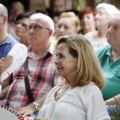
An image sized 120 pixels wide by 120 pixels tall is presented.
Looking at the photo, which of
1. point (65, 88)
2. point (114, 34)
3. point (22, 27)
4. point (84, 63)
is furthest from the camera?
point (22, 27)

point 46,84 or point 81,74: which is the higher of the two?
point 81,74

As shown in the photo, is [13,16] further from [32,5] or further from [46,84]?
[46,84]

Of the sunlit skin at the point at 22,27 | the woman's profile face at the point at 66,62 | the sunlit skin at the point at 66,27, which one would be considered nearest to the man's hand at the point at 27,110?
the woman's profile face at the point at 66,62

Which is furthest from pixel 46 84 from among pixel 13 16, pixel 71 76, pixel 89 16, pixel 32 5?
pixel 32 5

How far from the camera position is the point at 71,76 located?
3604mm

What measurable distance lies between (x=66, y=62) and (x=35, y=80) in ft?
4.05

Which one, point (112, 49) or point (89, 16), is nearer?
point (112, 49)

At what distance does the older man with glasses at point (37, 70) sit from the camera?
15.5 feet

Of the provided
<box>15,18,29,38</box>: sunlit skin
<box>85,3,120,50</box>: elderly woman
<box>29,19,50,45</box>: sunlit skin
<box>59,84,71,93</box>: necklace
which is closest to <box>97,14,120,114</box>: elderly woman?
<box>29,19,50,45</box>: sunlit skin

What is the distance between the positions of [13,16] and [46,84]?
4.19 m

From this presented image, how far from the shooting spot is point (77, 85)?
3.57 meters

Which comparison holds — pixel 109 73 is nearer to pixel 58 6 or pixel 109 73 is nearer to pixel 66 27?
pixel 66 27

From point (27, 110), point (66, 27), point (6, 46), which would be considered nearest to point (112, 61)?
point (27, 110)

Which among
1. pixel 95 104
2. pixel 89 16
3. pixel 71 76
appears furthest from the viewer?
pixel 89 16
